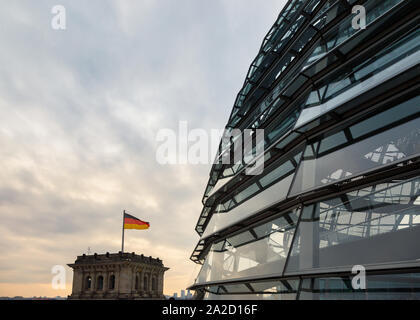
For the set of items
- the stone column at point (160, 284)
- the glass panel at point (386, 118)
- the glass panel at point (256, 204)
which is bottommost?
the stone column at point (160, 284)

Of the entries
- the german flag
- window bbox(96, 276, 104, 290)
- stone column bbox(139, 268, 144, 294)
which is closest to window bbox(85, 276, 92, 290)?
window bbox(96, 276, 104, 290)

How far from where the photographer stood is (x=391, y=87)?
7.16 meters

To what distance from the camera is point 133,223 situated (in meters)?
68.3

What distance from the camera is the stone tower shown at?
92.0 metres

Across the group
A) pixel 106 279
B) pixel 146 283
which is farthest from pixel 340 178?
pixel 146 283

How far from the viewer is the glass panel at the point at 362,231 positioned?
5.64 meters

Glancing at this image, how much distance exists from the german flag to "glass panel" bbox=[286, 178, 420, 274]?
208 feet

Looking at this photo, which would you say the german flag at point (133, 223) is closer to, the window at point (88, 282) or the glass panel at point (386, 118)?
the window at point (88, 282)

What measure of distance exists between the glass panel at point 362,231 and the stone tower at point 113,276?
91035mm

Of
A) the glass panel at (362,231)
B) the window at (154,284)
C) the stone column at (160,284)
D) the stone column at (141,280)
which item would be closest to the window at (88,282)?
the stone column at (141,280)
